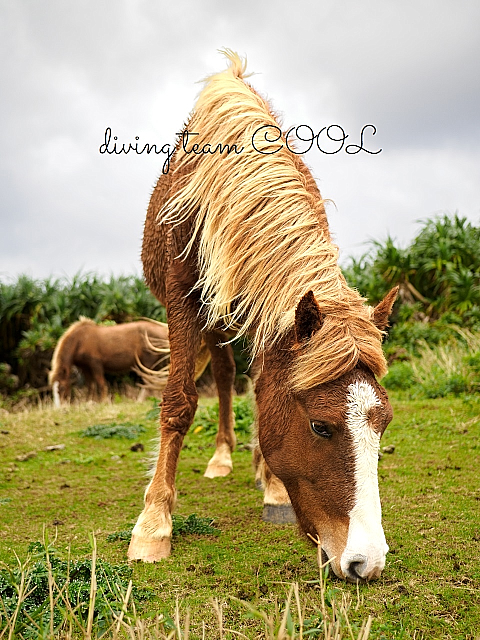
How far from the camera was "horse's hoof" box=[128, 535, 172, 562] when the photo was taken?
3105mm

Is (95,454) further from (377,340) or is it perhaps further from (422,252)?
(422,252)

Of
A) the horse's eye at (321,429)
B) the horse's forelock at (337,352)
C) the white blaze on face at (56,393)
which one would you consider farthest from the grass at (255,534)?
the white blaze on face at (56,393)

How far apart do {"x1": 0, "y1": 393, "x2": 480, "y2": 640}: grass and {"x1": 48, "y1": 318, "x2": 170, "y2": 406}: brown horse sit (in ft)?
15.4

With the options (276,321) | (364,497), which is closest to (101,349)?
(276,321)

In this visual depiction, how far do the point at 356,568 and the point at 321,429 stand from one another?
572 millimetres

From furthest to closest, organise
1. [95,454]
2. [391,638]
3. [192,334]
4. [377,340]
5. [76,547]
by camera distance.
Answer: [95,454] < [192,334] < [76,547] < [377,340] < [391,638]

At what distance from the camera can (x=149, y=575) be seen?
2.84m

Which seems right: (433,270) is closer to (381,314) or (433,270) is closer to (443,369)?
(443,369)

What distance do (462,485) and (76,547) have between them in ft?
8.75

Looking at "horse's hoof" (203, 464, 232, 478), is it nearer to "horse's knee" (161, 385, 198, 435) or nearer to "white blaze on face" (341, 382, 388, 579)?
"horse's knee" (161, 385, 198, 435)

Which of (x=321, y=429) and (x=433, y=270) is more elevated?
(x=433, y=270)

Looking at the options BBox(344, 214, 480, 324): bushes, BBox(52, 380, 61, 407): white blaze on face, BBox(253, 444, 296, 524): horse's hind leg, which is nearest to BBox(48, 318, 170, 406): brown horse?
BBox(52, 380, 61, 407): white blaze on face

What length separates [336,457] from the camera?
2438 mm

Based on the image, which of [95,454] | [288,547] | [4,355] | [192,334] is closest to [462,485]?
[288,547]
